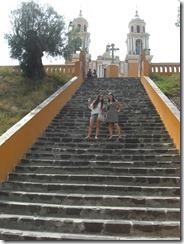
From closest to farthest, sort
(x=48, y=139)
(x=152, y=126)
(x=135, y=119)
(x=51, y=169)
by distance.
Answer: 1. (x=51, y=169)
2. (x=48, y=139)
3. (x=152, y=126)
4. (x=135, y=119)

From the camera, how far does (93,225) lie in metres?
5.04

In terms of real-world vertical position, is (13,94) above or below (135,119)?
above

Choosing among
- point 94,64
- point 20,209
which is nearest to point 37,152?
point 20,209

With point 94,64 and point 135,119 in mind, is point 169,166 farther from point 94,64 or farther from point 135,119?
point 94,64

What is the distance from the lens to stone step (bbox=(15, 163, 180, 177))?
6766 mm

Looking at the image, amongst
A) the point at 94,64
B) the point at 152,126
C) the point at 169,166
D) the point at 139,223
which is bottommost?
the point at 139,223

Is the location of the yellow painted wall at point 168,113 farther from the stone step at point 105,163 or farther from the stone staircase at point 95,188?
the stone step at point 105,163

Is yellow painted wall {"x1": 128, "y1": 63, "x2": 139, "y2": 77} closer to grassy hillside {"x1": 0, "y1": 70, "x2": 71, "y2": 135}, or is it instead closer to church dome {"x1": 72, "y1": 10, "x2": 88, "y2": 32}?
church dome {"x1": 72, "y1": 10, "x2": 88, "y2": 32}

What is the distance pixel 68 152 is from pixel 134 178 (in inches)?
86.9

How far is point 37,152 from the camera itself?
26.6 feet

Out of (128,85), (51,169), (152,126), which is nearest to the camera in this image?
(51,169)

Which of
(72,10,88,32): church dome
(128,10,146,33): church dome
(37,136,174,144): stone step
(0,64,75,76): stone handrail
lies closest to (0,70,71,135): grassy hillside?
(0,64,75,76): stone handrail

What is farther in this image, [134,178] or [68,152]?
[68,152]

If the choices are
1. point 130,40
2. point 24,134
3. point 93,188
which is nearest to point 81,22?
point 130,40
